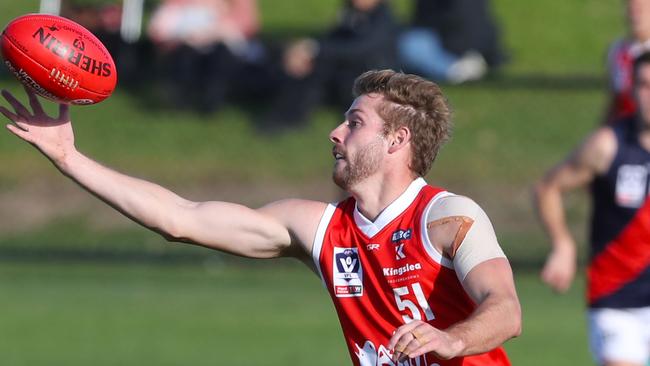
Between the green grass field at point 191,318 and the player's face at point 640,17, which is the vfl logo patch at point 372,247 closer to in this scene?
the player's face at point 640,17

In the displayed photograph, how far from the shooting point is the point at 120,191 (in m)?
5.08

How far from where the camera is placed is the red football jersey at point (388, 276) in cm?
471

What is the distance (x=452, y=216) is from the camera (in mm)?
4633

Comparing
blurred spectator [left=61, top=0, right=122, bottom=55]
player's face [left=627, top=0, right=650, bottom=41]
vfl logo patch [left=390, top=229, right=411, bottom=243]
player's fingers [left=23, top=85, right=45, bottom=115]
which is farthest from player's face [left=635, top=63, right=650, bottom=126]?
blurred spectator [left=61, top=0, right=122, bottom=55]

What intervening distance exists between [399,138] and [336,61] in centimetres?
947

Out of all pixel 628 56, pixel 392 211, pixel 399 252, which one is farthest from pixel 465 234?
pixel 628 56

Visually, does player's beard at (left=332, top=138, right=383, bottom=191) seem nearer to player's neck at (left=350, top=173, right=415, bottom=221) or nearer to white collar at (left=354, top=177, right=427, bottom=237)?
player's neck at (left=350, top=173, right=415, bottom=221)

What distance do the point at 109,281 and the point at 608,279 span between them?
6906 mm

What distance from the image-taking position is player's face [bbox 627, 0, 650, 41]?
8.14m

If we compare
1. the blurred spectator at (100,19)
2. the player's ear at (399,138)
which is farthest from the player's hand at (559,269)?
the blurred spectator at (100,19)


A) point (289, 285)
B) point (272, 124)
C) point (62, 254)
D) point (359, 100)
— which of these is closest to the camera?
point (359, 100)

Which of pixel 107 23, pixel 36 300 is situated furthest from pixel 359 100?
pixel 107 23

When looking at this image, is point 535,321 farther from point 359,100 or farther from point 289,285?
point 359,100

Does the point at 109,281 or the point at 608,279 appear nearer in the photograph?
the point at 608,279
